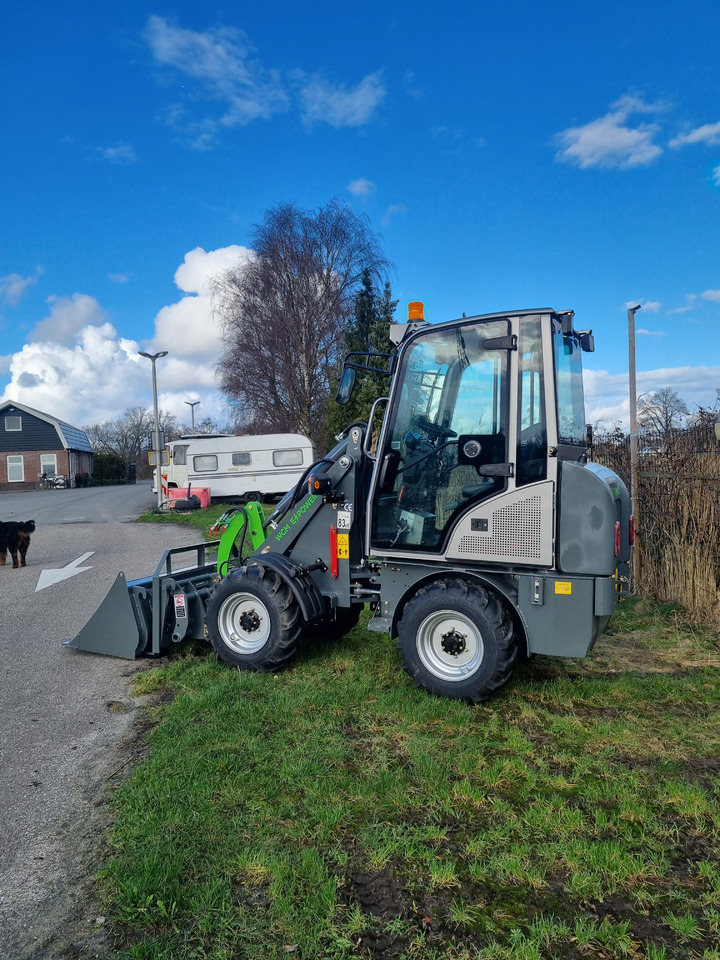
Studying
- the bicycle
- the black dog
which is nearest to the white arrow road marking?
the black dog

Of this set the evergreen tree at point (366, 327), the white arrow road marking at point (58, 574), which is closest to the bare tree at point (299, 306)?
the evergreen tree at point (366, 327)

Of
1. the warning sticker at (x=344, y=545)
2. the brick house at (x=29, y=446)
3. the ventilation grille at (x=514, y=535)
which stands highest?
the brick house at (x=29, y=446)

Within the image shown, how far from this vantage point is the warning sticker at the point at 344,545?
17.8ft

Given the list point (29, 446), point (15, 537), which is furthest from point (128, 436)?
point (15, 537)

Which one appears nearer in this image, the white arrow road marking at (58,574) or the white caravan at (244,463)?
the white arrow road marking at (58,574)

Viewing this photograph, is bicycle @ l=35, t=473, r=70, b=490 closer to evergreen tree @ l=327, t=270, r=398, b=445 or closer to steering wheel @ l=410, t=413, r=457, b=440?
evergreen tree @ l=327, t=270, r=398, b=445

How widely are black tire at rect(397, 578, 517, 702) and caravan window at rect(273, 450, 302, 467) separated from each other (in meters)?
20.9

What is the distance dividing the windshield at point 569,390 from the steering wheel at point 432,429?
2.52 ft

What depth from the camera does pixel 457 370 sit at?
4.82 m

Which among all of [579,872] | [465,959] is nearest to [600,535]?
[579,872]

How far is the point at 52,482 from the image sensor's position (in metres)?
47.3

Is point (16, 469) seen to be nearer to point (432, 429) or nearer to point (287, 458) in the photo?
point (287, 458)

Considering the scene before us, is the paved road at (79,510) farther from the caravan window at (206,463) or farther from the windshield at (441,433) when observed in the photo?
the windshield at (441,433)

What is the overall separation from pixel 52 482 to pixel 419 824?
162ft
